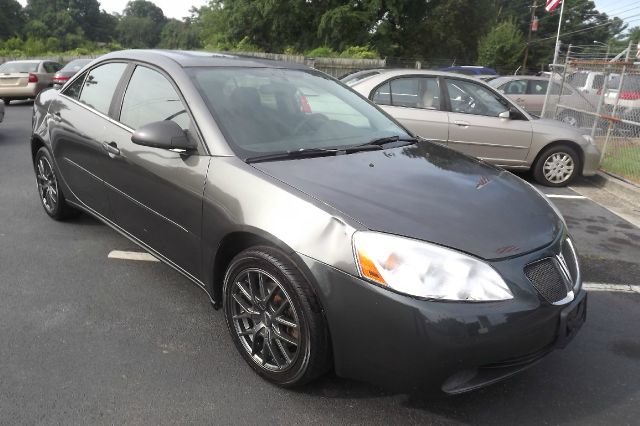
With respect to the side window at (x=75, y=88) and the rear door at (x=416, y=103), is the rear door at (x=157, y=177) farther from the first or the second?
the rear door at (x=416, y=103)

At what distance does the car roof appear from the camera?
10.8 feet

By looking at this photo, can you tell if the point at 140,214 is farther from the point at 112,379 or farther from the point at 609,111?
the point at 609,111

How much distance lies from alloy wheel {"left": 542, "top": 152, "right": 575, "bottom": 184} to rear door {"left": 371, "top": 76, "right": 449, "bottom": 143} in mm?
1531

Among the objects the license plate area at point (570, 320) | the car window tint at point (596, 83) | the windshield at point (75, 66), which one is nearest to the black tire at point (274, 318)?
the license plate area at point (570, 320)

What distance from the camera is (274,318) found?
2.45 metres

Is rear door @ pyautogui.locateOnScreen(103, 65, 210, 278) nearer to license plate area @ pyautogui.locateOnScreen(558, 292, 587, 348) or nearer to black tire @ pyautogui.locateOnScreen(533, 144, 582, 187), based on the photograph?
license plate area @ pyautogui.locateOnScreen(558, 292, 587, 348)

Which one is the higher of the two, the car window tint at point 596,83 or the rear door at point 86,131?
the car window tint at point 596,83

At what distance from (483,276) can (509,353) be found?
342 mm

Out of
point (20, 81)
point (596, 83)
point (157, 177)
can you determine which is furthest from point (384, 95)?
point (20, 81)

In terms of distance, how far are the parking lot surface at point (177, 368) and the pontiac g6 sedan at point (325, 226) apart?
0.23 metres

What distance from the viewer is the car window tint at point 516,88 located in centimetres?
1343

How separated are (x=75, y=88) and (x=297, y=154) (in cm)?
247

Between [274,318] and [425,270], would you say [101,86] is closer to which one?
[274,318]

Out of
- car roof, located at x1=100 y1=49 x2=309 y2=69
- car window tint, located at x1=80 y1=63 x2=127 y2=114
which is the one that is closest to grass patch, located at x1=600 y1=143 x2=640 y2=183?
car roof, located at x1=100 y1=49 x2=309 y2=69
